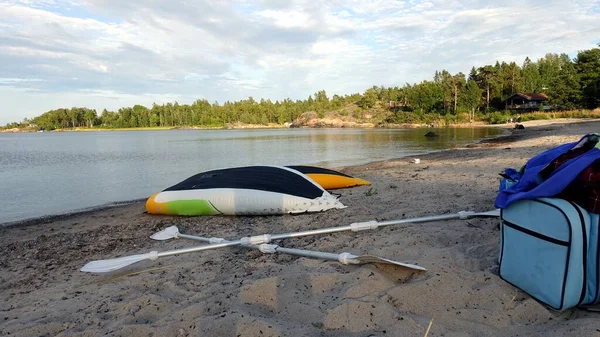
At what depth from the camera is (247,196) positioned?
20.3ft

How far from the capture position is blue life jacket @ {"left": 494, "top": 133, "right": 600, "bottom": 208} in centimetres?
225

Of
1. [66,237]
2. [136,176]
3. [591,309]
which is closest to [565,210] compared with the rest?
[591,309]

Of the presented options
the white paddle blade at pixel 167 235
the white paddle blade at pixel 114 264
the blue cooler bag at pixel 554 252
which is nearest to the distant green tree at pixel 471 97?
the white paddle blade at pixel 167 235

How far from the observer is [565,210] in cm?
215

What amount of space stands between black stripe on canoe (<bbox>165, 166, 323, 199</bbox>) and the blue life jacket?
12.4ft

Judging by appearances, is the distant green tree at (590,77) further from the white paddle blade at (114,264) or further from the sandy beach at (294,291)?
the white paddle blade at (114,264)

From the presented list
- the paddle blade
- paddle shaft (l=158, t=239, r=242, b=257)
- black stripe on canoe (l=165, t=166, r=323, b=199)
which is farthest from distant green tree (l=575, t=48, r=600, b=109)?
paddle shaft (l=158, t=239, r=242, b=257)

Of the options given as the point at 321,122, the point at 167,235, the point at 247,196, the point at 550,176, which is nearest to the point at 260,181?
the point at 247,196

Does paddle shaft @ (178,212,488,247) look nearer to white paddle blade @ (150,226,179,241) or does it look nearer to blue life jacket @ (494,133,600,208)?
white paddle blade @ (150,226,179,241)

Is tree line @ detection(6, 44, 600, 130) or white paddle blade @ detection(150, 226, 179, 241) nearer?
white paddle blade @ detection(150, 226, 179, 241)

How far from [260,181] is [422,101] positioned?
8532 centimetres

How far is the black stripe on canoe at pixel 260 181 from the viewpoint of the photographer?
6.29 m

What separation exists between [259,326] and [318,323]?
15.0 inches

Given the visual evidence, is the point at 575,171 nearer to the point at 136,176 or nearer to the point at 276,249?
the point at 276,249
